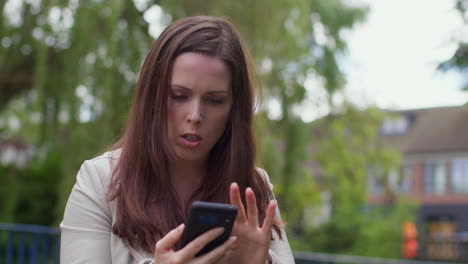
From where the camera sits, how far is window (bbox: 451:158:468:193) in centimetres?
3184

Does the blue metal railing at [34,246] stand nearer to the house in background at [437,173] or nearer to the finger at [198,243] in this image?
the finger at [198,243]

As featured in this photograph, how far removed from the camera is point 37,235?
6.23 m

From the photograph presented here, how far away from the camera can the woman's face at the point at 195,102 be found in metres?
1.59

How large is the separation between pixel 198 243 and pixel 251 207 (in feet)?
0.56

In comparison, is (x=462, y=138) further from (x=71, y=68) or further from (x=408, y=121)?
(x=71, y=68)

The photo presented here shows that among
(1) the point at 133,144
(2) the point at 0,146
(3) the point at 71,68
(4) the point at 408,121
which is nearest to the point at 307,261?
(3) the point at 71,68

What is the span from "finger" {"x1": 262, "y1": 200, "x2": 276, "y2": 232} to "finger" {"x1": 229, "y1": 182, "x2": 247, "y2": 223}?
2.0 inches

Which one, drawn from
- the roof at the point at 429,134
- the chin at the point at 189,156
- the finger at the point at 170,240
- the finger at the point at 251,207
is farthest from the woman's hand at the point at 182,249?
the roof at the point at 429,134

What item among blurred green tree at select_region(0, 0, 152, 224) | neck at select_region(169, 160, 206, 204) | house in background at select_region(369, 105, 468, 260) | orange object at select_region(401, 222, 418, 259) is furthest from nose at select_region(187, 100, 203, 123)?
house in background at select_region(369, 105, 468, 260)

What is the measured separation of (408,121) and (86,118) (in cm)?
3027

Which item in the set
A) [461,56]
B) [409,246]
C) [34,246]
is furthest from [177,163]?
[409,246]

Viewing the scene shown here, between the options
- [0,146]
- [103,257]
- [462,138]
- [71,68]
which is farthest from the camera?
[462,138]

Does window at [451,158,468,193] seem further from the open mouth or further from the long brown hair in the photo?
the open mouth

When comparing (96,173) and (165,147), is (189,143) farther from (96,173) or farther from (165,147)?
(96,173)
